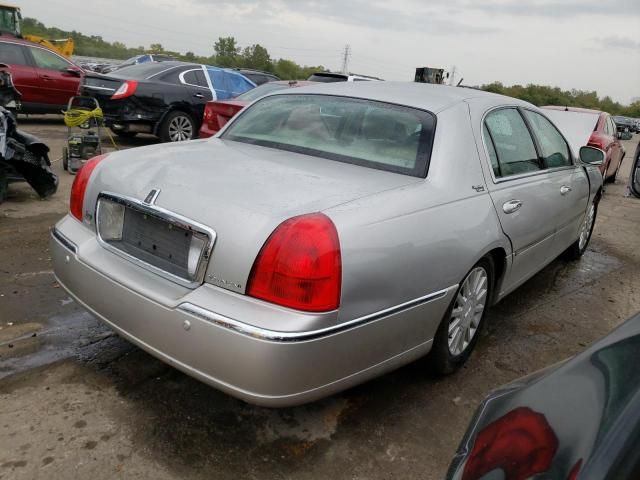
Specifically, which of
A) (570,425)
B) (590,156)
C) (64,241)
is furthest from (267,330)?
(590,156)

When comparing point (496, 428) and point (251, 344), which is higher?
point (496, 428)

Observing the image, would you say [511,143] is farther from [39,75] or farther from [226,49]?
[226,49]

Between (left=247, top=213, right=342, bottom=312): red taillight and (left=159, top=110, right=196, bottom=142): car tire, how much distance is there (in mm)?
7487

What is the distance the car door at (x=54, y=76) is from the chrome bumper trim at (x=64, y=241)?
9.68 m

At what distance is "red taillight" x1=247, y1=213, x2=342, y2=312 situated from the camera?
2.01 meters

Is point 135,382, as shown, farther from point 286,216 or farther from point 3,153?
point 3,153

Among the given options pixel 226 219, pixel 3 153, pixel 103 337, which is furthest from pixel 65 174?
pixel 226 219

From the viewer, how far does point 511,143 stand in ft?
11.3

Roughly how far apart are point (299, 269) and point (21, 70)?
1108 cm

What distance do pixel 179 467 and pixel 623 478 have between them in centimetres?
174

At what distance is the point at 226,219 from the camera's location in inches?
83.7

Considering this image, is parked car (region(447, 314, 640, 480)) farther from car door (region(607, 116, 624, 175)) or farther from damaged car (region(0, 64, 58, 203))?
car door (region(607, 116, 624, 175))

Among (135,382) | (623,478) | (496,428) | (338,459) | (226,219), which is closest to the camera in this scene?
(623,478)

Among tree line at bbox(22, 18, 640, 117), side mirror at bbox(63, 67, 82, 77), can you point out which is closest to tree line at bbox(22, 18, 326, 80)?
tree line at bbox(22, 18, 640, 117)
